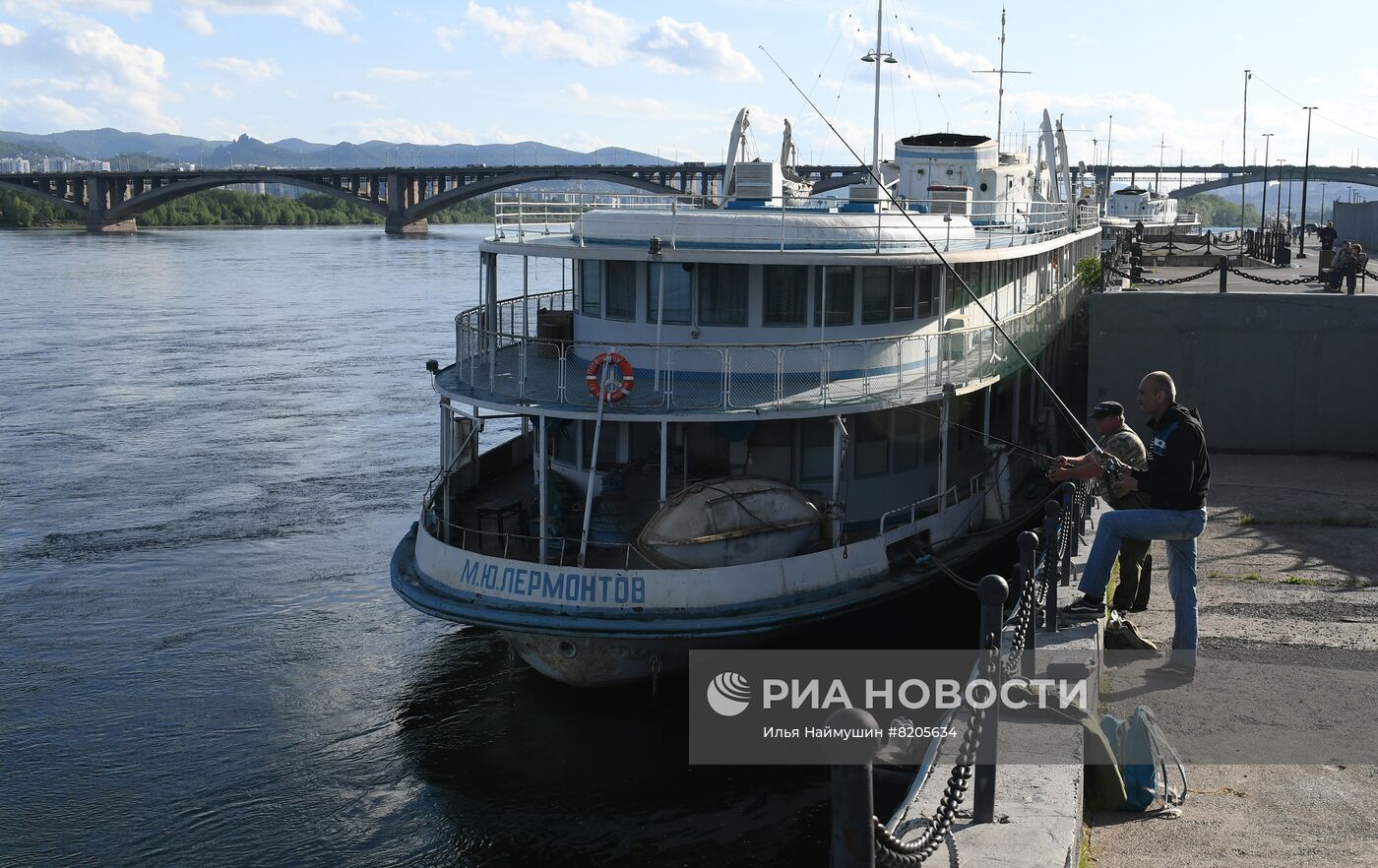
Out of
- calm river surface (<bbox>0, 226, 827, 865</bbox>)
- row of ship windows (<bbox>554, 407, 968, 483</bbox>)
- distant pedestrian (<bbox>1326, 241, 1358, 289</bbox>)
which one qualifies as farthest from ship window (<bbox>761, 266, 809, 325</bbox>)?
distant pedestrian (<bbox>1326, 241, 1358, 289</bbox>)

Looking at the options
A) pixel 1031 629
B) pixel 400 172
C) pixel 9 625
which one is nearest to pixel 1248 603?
pixel 1031 629

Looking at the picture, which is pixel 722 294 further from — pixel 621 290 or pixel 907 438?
pixel 907 438

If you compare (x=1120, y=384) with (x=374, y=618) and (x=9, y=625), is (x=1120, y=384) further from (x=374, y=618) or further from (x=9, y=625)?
(x=9, y=625)

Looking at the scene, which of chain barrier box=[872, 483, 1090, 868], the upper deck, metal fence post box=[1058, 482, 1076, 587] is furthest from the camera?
the upper deck

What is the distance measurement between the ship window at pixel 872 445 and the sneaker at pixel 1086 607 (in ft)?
21.9

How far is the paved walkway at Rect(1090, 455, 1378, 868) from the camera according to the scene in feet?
23.1

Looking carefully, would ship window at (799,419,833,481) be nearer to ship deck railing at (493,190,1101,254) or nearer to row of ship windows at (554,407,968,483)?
row of ship windows at (554,407,968,483)

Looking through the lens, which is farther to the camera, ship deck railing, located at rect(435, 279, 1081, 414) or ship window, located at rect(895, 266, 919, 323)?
ship window, located at rect(895, 266, 919, 323)

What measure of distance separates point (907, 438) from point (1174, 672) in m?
7.84

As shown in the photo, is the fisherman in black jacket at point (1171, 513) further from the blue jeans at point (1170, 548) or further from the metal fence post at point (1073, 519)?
the metal fence post at point (1073, 519)

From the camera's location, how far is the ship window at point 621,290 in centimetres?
1667

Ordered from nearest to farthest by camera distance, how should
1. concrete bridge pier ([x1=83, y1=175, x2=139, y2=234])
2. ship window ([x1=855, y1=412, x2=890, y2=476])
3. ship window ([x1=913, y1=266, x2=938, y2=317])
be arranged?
ship window ([x1=855, y1=412, x2=890, y2=476]), ship window ([x1=913, y1=266, x2=938, y2=317]), concrete bridge pier ([x1=83, y1=175, x2=139, y2=234])

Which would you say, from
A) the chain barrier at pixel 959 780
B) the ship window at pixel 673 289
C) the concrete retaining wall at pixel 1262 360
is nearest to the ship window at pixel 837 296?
the ship window at pixel 673 289

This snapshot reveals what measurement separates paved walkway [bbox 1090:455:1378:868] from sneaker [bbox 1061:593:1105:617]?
3.21 ft
